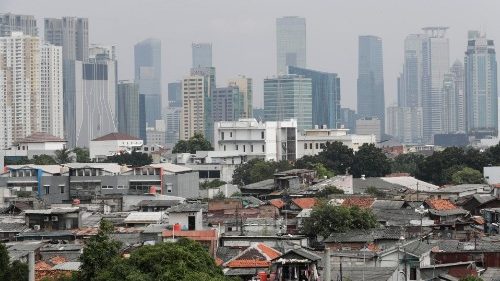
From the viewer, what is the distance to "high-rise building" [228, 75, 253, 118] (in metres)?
180

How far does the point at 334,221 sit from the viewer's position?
35000 mm

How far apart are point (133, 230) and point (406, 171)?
45.8 metres

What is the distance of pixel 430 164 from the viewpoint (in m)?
68.9

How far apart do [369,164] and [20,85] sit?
91146 millimetres

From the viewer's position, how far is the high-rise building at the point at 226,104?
17246 cm

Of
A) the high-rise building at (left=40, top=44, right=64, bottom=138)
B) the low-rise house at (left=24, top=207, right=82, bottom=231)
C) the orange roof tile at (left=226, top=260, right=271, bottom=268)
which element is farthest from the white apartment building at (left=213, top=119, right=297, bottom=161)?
the high-rise building at (left=40, top=44, right=64, bottom=138)

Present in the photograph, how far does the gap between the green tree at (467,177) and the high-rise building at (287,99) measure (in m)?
123

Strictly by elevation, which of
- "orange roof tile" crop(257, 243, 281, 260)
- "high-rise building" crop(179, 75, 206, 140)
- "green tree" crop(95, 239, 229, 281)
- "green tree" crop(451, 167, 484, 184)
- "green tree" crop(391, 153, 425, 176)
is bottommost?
"green tree" crop(391, 153, 425, 176)

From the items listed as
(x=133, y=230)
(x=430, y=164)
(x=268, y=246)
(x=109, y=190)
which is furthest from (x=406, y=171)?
(x=268, y=246)

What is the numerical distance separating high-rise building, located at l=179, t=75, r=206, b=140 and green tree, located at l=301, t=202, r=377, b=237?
Answer: 129 m

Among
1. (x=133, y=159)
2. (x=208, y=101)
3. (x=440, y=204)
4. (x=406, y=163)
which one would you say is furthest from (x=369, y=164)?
(x=208, y=101)

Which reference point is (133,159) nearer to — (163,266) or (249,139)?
(249,139)

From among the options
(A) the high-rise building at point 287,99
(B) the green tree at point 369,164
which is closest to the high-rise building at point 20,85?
(A) the high-rise building at point 287,99

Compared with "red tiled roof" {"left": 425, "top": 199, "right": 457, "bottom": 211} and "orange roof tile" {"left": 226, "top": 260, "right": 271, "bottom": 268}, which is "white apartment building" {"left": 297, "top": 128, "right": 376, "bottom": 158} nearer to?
"red tiled roof" {"left": 425, "top": 199, "right": 457, "bottom": 211}
